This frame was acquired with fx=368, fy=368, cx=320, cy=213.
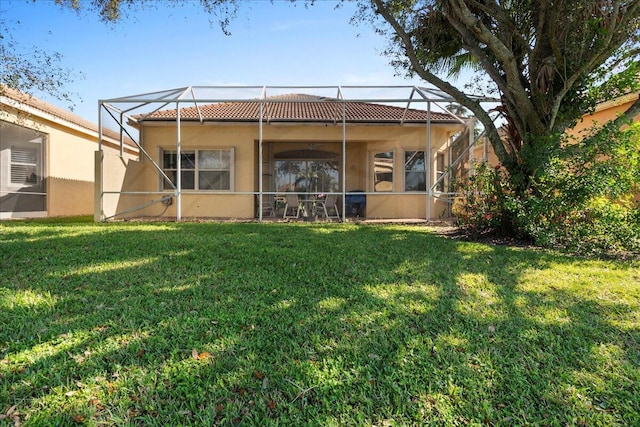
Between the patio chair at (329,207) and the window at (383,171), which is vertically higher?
the window at (383,171)

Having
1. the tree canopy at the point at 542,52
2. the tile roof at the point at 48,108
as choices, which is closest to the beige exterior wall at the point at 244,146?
the tile roof at the point at 48,108

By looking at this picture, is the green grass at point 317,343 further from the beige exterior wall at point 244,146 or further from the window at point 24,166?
the window at point 24,166

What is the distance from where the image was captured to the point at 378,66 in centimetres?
1016

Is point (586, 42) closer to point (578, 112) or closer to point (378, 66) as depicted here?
point (578, 112)

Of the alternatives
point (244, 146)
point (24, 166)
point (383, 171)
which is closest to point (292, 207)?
point (244, 146)

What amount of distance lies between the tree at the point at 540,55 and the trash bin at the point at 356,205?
19.6ft

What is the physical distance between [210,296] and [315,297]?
1035 millimetres

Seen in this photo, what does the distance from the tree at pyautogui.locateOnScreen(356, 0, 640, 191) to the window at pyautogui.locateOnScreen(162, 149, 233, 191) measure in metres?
7.14

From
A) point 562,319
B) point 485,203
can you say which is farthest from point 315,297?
point 485,203

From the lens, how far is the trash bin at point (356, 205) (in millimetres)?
13227

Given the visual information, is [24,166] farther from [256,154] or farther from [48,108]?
[256,154]

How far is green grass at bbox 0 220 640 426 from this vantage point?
1979 millimetres

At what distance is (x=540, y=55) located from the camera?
6.93m

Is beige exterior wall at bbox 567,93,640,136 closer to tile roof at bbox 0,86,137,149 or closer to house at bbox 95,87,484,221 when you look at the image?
house at bbox 95,87,484,221
